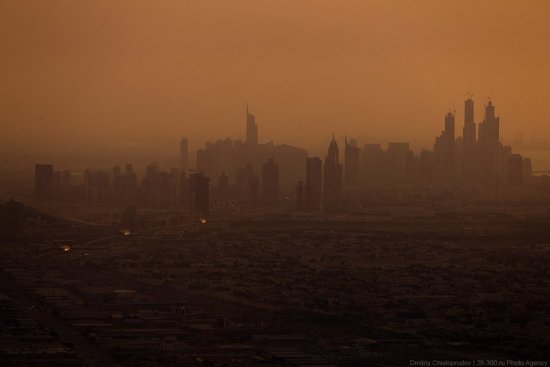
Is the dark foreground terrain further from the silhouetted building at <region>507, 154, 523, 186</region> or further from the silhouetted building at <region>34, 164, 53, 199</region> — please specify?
the silhouetted building at <region>507, 154, 523, 186</region>

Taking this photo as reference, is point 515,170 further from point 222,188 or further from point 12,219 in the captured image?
point 12,219

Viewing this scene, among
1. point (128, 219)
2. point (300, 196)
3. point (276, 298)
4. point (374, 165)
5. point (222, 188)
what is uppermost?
point (374, 165)

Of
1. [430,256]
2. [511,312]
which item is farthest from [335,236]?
[511,312]

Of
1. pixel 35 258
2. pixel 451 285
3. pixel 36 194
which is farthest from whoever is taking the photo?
pixel 36 194

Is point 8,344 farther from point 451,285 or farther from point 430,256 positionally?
point 430,256

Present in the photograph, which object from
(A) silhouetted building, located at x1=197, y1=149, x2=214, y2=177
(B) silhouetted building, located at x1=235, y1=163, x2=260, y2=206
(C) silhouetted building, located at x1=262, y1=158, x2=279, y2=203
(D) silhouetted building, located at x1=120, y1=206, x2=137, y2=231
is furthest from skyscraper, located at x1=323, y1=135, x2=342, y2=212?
(D) silhouetted building, located at x1=120, y1=206, x2=137, y2=231

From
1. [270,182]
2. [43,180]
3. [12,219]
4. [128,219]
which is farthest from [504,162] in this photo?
[12,219]

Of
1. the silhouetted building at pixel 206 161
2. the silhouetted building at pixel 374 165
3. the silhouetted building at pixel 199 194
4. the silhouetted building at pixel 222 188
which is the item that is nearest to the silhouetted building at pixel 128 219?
the silhouetted building at pixel 199 194
